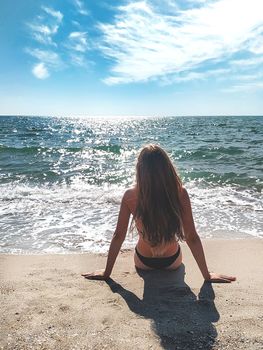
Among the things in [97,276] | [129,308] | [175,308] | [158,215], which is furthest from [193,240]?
[97,276]

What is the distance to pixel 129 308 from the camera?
3.18 meters

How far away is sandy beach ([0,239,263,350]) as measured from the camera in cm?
265

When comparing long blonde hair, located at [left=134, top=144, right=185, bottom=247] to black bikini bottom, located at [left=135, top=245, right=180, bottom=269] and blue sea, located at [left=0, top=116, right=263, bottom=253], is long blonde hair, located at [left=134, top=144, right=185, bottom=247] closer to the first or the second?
black bikini bottom, located at [left=135, top=245, right=180, bottom=269]

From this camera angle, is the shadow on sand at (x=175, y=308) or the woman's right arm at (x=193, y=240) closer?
the shadow on sand at (x=175, y=308)

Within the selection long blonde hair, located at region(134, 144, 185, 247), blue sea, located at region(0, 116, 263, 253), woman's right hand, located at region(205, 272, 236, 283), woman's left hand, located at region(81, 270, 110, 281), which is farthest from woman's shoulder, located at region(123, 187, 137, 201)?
blue sea, located at region(0, 116, 263, 253)

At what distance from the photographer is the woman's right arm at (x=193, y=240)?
3.59 metres

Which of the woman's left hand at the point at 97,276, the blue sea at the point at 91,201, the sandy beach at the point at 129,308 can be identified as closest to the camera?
the sandy beach at the point at 129,308

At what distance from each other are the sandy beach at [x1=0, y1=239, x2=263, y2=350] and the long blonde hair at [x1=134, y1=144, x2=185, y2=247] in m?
0.60

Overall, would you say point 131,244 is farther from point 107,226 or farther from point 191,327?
point 191,327

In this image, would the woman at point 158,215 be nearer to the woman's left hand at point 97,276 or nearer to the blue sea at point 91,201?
the woman's left hand at point 97,276

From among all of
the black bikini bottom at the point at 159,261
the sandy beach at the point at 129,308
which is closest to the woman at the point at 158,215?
the black bikini bottom at the point at 159,261

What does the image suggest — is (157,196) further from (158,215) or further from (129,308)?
(129,308)

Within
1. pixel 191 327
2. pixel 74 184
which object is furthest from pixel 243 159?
pixel 191 327

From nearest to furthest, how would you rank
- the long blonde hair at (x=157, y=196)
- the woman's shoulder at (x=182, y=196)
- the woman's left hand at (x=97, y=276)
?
the long blonde hair at (x=157, y=196), the woman's shoulder at (x=182, y=196), the woman's left hand at (x=97, y=276)
